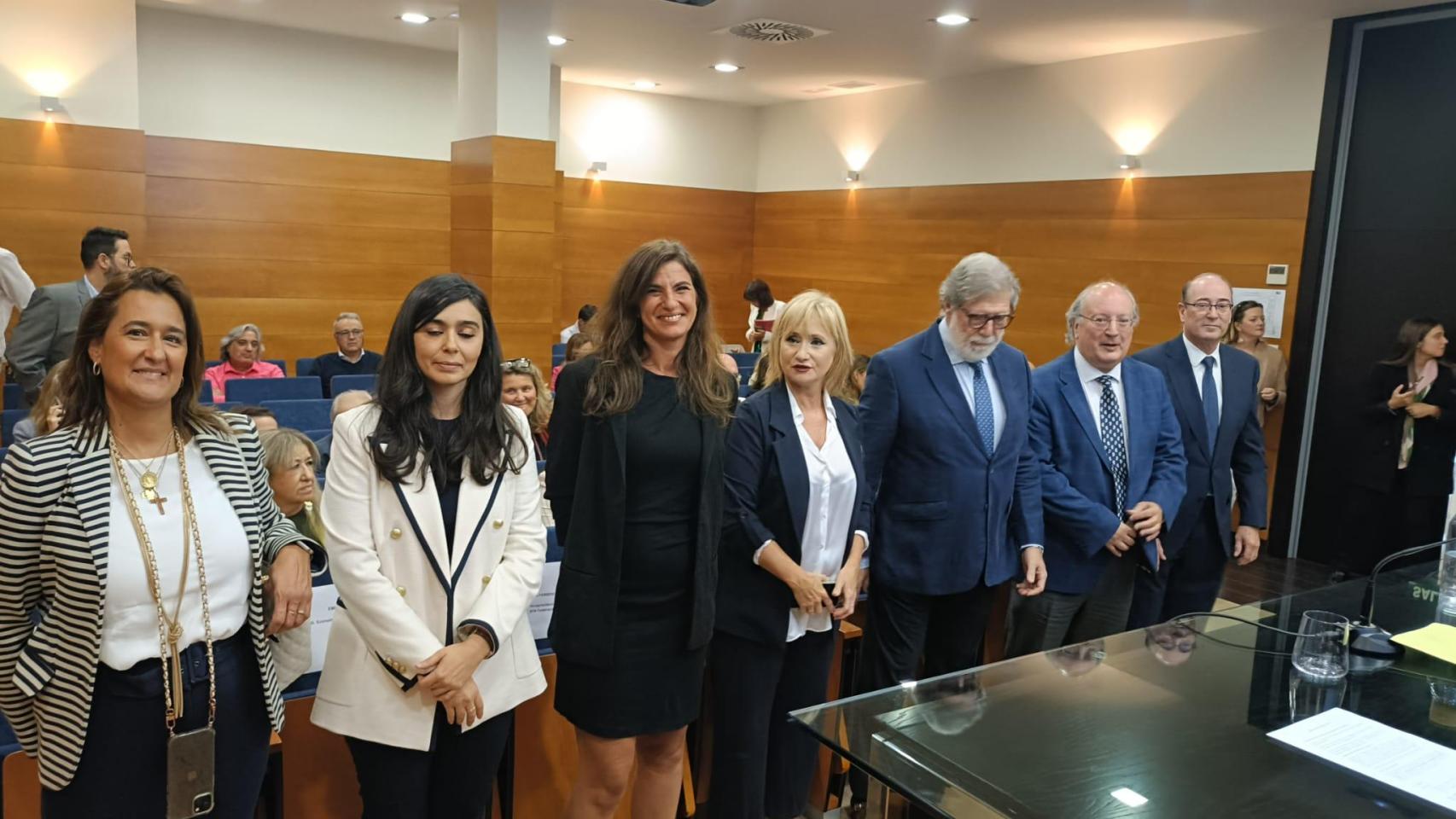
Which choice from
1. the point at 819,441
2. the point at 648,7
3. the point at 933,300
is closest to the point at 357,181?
the point at 648,7

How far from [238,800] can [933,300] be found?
9.18 metres

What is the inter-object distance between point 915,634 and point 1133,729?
1.30 metres

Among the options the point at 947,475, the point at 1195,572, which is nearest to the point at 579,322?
the point at 1195,572

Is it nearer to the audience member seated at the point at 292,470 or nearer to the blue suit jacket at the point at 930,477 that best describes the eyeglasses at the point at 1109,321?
the blue suit jacket at the point at 930,477

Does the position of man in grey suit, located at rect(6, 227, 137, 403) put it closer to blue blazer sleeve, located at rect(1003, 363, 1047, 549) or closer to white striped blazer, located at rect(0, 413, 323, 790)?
white striped blazer, located at rect(0, 413, 323, 790)

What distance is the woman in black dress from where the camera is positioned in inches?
86.9

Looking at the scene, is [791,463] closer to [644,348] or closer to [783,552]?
[783,552]

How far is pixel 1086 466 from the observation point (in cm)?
318

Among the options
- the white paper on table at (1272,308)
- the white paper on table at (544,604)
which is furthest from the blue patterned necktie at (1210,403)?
the white paper on table at (1272,308)

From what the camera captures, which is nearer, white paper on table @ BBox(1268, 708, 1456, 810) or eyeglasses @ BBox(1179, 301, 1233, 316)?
white paper on table @ BBox(1268, 708, 1456, 810)

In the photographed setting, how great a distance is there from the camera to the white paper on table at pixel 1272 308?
7.05 meters

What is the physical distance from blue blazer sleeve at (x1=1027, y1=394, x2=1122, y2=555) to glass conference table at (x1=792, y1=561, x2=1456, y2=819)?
88 cm

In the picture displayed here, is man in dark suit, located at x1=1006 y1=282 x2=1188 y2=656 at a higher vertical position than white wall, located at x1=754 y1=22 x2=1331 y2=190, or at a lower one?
lower

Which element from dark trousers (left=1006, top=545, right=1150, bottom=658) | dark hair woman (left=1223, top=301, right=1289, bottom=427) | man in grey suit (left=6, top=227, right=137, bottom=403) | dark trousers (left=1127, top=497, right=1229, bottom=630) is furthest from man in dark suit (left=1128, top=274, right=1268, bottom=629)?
man in grey suit (left=6, top=227, right=137, bottom=403)
